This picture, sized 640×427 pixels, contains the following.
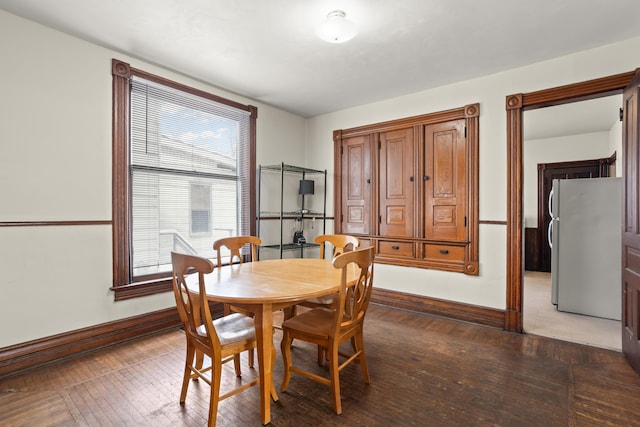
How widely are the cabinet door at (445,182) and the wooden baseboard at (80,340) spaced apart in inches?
119

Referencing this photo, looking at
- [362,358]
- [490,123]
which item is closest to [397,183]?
[490,123]

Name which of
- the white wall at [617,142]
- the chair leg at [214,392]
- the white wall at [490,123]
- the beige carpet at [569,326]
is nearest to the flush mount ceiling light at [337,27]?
the white wall at [490,123]

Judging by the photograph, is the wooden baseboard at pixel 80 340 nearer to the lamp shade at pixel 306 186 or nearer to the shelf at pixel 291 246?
the shelf at pixel 291 246

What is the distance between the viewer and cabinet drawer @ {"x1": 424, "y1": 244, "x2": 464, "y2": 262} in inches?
144

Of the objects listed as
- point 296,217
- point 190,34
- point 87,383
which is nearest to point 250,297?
point 87,383

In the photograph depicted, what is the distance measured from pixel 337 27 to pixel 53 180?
2.49 m

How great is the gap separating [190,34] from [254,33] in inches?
20.4

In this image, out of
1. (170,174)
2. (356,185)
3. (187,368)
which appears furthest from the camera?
(356,185)

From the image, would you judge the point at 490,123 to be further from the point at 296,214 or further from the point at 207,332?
the point at 207,332

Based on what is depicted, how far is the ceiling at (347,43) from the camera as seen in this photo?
228 centimetres

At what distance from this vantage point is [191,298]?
6.15 feet

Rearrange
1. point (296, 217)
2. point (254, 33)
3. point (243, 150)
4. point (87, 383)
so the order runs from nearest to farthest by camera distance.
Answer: point (87, 383) → point (254, 33) → point (243, 150) → point (296, 217)

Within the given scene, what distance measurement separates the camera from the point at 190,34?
8.68 ft

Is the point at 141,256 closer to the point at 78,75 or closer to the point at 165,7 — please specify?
the point at 78,75
